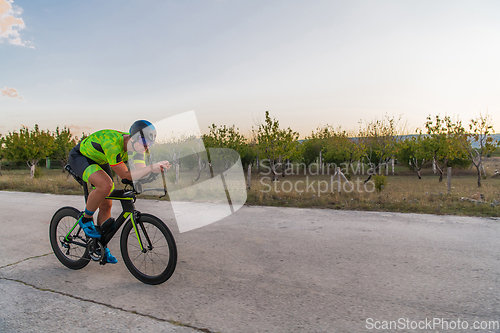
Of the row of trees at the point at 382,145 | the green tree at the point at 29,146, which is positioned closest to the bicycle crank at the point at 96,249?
the row of trees at the point at 382,145

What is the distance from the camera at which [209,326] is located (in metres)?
2.48

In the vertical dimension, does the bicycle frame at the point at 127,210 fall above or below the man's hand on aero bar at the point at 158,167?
below

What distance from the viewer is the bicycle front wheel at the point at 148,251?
10.4ft

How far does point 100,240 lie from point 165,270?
3.14 ft

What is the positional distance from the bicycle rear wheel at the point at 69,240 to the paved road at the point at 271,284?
0.16 meters

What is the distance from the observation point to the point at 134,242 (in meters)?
3.38

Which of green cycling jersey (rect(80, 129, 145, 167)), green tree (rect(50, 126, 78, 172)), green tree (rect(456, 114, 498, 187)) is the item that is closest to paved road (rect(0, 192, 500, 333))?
green cycling jersey (rect(80, 129, 145, 167))

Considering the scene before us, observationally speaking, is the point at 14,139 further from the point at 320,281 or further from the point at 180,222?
the point at 320,281

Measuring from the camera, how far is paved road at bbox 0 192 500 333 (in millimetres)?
2594

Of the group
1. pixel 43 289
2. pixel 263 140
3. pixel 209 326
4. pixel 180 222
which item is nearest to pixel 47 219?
pixel 180 222

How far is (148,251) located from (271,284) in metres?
1.42

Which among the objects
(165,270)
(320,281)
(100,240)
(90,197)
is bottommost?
(320,281)

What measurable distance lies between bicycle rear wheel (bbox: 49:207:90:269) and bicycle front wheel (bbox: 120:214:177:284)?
0.75 meters

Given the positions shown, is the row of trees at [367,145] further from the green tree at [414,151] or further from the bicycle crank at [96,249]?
the bicycle crank at [96,249]
